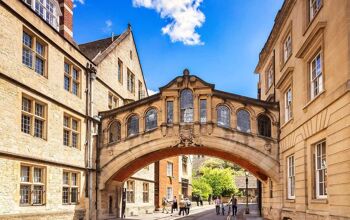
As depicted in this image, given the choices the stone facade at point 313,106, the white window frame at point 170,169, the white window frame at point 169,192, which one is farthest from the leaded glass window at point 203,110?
the white window frame at point 169,192

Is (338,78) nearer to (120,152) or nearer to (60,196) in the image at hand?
(60,196)

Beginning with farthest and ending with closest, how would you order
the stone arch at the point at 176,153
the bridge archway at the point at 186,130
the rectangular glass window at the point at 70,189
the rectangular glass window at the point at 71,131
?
the bridge archway at the point at 186,130 < the stone arch at the point at 176,153 < the rectangular glass window at the point at 71,131 < the rectangular glass window at the point at 70,189

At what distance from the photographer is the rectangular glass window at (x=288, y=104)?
21.0 metres

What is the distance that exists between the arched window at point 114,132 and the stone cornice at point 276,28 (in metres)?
10.1

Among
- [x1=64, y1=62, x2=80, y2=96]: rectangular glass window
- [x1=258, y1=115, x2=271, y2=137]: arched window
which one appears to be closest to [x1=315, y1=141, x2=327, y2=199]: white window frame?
[x1=258, y1=115, x2=271, y2=137]: arched window

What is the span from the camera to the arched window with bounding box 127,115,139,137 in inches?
1024

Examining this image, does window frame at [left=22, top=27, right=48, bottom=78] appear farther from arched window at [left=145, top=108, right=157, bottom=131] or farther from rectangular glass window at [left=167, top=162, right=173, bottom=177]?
rectangular glass window at [left=167, top=162, right=173, bottom=177]

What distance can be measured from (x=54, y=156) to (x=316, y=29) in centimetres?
1267

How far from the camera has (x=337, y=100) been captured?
42.2 ft

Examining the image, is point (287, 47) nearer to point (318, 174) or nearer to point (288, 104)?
point (288, 104)

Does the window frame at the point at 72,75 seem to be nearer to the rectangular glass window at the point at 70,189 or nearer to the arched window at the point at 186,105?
the rectangular glass window at the point at 70,189

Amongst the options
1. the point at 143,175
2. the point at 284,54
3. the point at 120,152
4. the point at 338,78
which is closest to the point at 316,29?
the point at 338,78

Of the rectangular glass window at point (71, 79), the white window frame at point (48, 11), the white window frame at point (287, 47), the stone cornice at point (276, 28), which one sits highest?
the white window frame at point (48, 11)

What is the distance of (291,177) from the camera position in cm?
2081
